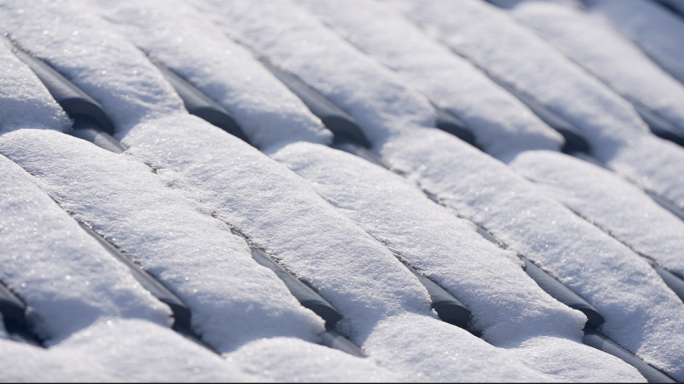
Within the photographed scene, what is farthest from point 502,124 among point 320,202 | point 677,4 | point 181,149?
point 677,4

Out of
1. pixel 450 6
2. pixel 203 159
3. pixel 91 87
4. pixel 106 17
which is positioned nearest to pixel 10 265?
pixel 203 159

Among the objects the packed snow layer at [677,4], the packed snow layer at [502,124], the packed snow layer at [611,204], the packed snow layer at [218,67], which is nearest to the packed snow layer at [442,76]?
the packed snow layer at [502,124]

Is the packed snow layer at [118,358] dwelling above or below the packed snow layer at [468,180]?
below

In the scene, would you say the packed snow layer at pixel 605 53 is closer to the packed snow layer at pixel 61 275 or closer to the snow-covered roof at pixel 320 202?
the snow-covered roof at pixel 320 202

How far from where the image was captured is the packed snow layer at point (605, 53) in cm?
289

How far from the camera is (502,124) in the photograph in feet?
7.84

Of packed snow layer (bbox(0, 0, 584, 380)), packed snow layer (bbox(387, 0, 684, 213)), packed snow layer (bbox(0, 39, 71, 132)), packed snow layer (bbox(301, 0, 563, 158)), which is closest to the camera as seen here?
packed snow layer (bbox(0, 0, 584, 380))

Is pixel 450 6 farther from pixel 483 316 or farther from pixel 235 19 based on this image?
pixel 483 316

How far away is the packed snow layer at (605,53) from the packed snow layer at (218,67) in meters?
1.67

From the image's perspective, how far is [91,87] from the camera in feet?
6.26

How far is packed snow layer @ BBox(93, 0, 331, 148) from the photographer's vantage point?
79.1 inches

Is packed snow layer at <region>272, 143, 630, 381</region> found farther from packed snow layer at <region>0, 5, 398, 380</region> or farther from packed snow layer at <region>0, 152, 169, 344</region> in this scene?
packed snow layer at <region>0, 152, 169, 344</region>

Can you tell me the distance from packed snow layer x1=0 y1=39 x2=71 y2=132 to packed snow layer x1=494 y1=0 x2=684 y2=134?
2.41 m

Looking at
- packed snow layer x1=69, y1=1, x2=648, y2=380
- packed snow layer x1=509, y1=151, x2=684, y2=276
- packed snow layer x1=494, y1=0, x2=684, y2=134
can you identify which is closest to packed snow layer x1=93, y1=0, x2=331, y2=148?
packed snow layer x1=69, y1=1, x2=648, y2=380
